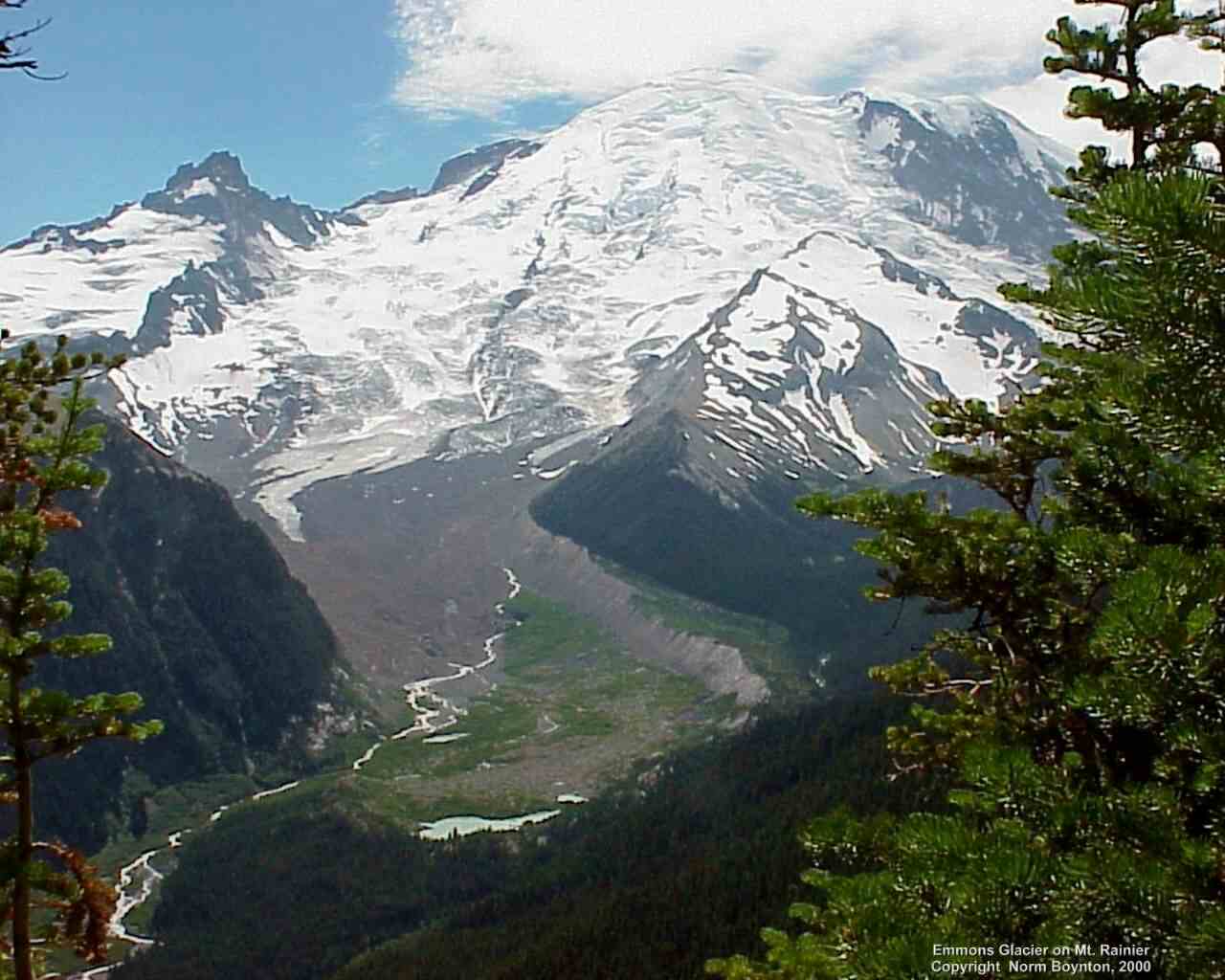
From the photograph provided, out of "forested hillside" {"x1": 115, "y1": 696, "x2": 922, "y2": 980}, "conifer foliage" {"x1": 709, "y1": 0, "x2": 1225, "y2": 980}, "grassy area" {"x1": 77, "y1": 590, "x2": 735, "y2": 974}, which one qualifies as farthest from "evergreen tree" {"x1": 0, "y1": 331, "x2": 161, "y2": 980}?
"grassy area" {"x1": 77, "y1": 590, "x2": 735, "y2": 974}

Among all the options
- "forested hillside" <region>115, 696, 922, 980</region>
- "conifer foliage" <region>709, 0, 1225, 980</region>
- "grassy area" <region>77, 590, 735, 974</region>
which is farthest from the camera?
"grassy area" <region>77, 590, 735, 974</region>

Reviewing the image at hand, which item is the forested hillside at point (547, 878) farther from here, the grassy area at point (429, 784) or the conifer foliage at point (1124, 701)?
the conifer foliage at point (1124, 701)

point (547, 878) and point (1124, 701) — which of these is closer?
point (1124, 701)

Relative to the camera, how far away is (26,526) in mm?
13516

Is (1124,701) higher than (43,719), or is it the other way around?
(1124,701)

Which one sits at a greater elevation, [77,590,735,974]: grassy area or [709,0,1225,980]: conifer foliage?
[709,0,1225,980]: conifer foliage

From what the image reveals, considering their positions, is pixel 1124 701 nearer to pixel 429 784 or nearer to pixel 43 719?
pixel 43 719

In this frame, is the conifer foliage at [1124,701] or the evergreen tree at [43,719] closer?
the conifer foliage at [1124,701]

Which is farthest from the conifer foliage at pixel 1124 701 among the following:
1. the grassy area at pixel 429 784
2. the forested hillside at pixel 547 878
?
the grassy area at pixel 429 784

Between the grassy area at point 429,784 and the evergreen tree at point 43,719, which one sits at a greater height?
the evergreen tree at point 43,719

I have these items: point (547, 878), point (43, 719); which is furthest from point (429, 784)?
point (43, 719)

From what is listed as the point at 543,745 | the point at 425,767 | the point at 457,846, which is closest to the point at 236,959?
the point at 457,846

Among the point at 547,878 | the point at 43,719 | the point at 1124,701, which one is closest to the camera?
the point at 1124,701

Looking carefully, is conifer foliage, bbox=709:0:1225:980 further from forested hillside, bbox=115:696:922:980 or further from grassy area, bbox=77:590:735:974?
grassy area, bbox=77:590:735:974
